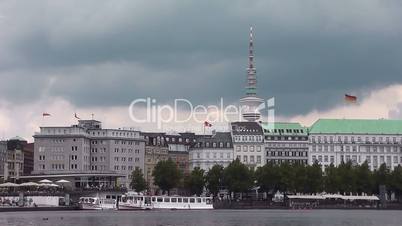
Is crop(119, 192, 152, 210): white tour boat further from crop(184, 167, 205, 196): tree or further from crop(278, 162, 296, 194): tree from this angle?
crop(278, 162, 296, 194): tree

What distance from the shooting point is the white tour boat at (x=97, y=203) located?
166 metres

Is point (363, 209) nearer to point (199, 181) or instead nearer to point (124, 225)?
point (199, 181)

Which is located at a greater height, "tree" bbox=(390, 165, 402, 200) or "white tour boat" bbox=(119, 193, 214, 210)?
"tree" bbox=(390, 165, 402, 200)

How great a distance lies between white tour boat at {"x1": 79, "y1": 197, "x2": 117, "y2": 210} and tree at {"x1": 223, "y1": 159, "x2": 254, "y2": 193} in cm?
2657

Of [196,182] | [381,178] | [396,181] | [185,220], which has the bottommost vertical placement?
[185,220]

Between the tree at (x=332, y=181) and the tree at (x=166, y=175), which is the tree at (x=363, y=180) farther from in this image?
the tree at (x=166, y=175)

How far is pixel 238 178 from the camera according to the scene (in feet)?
613

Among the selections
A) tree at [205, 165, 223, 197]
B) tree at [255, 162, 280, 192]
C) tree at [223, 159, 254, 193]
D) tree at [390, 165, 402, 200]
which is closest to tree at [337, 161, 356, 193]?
tree at [390, 165, 402, 200]

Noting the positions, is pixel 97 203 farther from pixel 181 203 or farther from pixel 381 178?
pixel 381 178

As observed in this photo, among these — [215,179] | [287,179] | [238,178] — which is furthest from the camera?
[215,179]

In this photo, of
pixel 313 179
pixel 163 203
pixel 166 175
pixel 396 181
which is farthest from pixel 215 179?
pixel 396 181

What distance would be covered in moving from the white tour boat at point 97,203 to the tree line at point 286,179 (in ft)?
71.3

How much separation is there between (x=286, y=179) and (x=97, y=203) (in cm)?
3773

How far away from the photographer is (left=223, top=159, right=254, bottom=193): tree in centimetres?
18625
